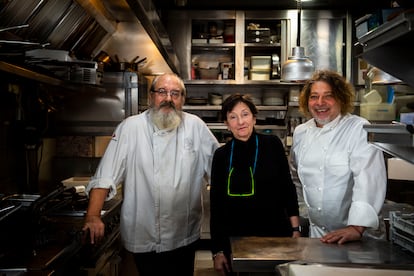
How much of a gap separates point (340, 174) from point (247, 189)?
0.47 metres

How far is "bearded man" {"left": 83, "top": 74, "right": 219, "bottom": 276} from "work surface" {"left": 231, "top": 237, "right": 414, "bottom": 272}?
0.72 metres

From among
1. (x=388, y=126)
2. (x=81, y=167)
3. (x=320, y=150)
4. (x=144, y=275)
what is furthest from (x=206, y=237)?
(x=388, y=126)

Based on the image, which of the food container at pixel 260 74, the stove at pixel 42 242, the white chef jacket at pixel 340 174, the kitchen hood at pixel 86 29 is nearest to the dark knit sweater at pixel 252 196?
the white chef jacket at pixel 340 174

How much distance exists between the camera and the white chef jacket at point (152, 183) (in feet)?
7.49

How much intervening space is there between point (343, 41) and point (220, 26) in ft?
4.75

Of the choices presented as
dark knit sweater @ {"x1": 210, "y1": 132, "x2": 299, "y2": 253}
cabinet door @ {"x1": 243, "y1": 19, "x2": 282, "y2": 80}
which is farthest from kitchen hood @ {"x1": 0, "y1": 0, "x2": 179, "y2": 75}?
cabinet door @ {"x1": 243, "y1": 19, "x2": 282, "y2": 80}

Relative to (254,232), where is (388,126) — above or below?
above

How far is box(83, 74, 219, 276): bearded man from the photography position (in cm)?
229

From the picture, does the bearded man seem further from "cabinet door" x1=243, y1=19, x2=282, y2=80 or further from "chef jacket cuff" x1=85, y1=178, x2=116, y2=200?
"cabinet door" x1=243, y1=19, x2=282, y2=80

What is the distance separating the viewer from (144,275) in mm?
2285

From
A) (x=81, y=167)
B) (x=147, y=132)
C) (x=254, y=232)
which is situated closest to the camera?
(x=254, y=232)

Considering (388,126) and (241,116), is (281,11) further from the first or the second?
(388,126)

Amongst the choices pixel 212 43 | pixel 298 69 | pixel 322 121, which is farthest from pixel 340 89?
pixel 212 43

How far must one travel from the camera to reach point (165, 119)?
2359mm
